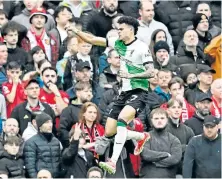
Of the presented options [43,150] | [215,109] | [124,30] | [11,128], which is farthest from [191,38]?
[124,30]

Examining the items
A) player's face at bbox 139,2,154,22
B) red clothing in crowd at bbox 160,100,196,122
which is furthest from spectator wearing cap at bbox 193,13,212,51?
red clothing in crowd at bbox 160,100,196,122

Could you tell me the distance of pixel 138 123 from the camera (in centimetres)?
2100

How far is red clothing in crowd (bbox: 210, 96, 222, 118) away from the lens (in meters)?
22.3

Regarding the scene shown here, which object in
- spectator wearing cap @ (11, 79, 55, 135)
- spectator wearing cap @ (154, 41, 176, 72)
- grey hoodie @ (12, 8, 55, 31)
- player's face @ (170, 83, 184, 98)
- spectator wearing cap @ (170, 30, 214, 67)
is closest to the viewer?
spectator wearing cap @ (11, 79, 55, 135)

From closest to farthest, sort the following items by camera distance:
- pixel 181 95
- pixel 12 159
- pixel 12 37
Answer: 1. pixel 12 159
2. pixel 181 95
3. pixel 12 37

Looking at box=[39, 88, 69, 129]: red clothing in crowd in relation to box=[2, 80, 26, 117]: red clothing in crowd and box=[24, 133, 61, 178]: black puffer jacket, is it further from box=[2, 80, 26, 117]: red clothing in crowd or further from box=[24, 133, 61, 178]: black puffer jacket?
box=[24, 133, 61, 178]: black puffer jacket

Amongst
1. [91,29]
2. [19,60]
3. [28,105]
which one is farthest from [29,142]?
[91,29]

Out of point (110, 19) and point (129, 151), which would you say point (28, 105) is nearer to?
point (129, 151)

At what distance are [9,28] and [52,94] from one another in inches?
63.1

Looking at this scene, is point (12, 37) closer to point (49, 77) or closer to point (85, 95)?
point (49, 77)

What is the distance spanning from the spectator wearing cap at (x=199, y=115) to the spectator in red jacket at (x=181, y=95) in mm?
327

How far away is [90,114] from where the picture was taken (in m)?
21.0

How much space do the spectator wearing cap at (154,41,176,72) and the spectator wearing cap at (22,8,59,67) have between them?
190 centimetres

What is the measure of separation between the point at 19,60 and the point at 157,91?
2588mm
